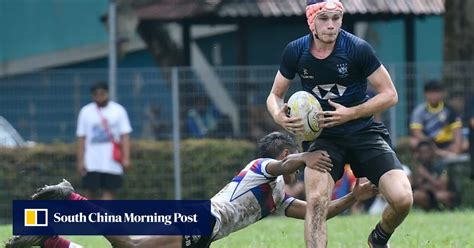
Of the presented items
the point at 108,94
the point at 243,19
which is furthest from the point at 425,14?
the point at 108,94

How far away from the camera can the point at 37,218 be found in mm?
10031

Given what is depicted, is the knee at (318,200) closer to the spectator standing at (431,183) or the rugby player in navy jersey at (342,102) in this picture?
the rugby player in navy jersey at (342,102)

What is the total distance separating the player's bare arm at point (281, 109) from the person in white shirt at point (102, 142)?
7.91 meters

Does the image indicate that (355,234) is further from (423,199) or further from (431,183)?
(431,183)

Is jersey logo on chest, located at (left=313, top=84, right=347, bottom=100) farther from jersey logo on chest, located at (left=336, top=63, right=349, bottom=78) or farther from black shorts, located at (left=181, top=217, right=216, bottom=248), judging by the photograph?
black shorts, located at (left=181, top=217, right=216, bottom=248)

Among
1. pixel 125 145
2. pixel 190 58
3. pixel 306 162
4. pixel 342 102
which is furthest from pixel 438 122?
pixel 306 162

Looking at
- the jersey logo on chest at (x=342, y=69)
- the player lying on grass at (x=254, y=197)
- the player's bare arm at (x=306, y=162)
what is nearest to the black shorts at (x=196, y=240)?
the player lying on grass at (x=254, y=197)

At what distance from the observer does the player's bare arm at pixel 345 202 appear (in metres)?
10.0

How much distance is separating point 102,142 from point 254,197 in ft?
27.1

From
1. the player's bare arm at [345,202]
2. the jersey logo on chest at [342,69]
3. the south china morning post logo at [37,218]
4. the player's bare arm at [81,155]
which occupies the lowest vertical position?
the player's bare arm at [81,155]

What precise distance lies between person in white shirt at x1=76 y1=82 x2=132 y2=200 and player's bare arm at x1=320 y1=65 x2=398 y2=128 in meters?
8.39

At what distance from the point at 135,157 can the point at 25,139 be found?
1589mm

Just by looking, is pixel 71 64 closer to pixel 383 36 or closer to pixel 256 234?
pixel 383 36

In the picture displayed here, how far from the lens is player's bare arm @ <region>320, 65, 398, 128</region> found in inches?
375
